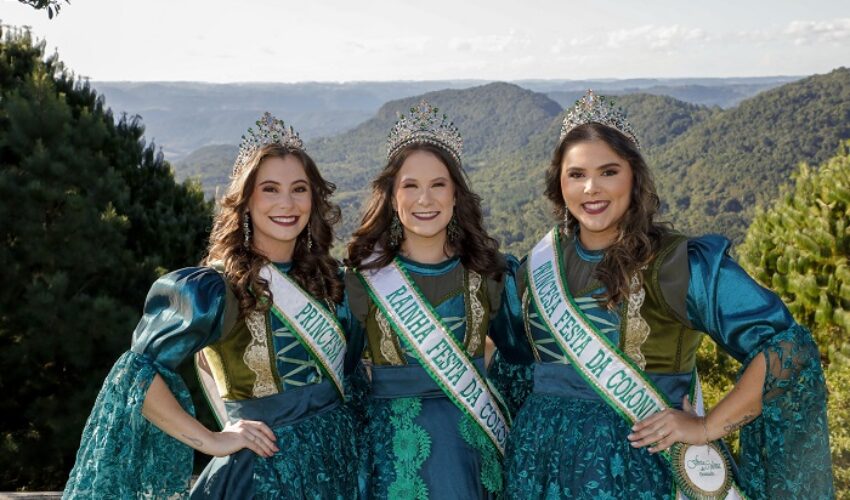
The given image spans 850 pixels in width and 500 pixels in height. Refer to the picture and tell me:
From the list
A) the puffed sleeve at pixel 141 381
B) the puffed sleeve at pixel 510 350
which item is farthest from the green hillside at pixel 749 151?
the puffed sleeve at pixel 141 381

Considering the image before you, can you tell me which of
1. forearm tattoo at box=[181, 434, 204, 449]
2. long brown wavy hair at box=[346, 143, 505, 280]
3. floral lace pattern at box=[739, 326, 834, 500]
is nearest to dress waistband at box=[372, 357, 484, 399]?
long brown wavy hair at box=[346, 143, 505, 280]

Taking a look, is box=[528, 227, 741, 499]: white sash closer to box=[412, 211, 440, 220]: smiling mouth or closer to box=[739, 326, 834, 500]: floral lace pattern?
box=[739, 326, 834, 500]: floral lace pattern

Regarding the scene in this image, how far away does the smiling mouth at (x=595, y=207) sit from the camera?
272cm

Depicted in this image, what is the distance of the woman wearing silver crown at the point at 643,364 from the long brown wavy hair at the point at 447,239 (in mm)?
315

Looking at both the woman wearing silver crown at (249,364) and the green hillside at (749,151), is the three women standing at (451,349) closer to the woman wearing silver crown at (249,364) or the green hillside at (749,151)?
the woman wearing silver crown at (249,364)

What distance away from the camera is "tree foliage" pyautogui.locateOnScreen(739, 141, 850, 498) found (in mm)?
5105

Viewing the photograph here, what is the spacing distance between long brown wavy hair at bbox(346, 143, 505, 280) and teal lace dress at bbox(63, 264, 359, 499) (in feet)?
1.78

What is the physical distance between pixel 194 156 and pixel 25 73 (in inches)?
4368

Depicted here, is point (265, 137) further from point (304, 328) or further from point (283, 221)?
point (304, 328)

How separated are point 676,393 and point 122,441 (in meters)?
1.80

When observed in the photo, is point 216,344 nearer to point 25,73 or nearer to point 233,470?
point 233,470

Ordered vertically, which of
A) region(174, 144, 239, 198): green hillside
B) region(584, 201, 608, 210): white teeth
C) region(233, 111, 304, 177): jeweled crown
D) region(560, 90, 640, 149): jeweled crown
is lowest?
region(174, 144, 239, 198): green hillside

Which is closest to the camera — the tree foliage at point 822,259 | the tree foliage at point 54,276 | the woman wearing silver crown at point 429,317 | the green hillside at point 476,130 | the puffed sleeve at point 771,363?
the puffed sleeve at point 771,363

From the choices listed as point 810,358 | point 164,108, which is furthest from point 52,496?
point 164,108
